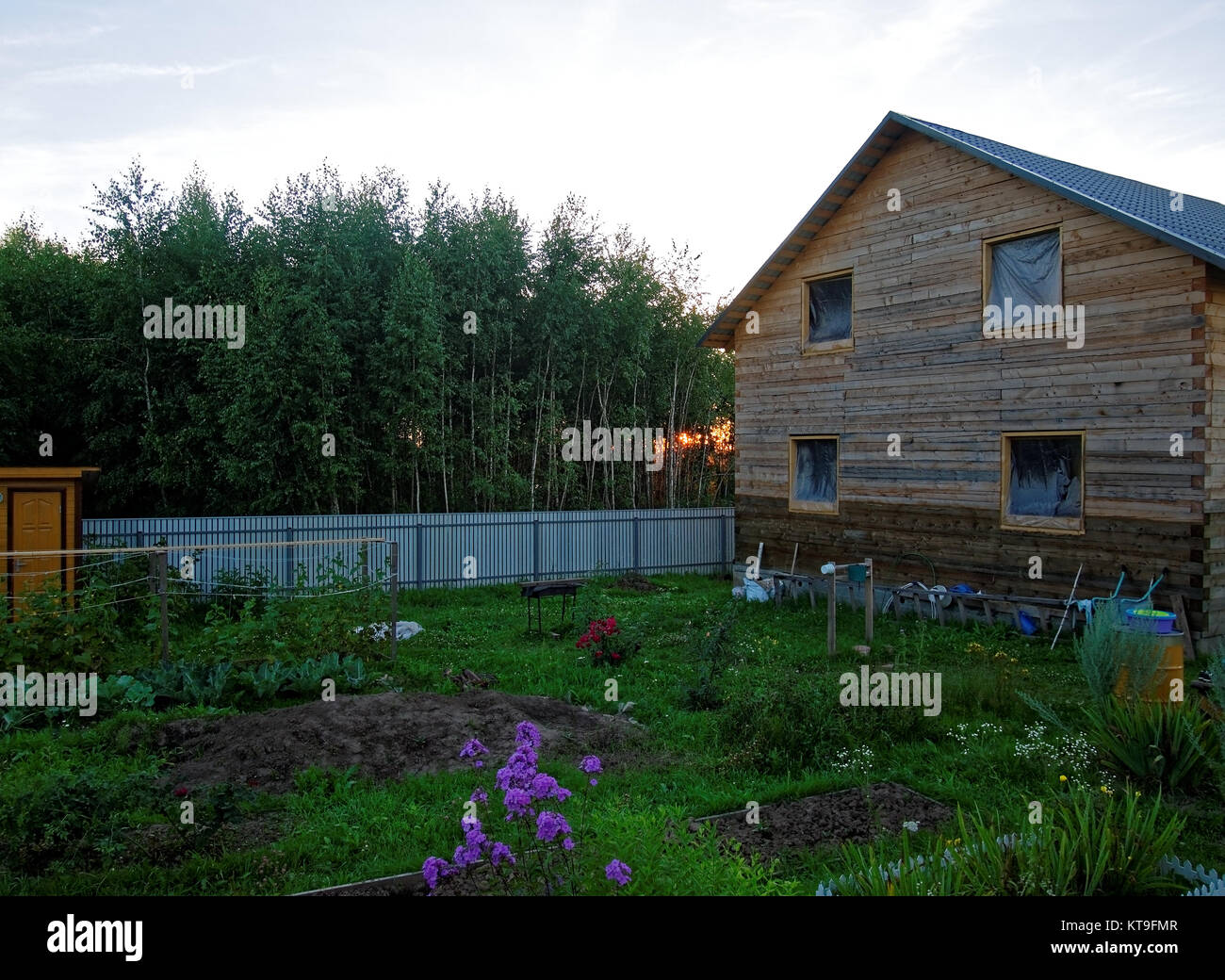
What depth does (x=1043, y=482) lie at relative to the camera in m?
12.3

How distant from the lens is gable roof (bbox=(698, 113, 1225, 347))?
10.9m

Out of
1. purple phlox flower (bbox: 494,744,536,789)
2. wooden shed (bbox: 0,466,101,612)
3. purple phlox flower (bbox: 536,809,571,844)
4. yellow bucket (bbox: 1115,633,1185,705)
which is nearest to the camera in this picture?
purple phlox flower (bbox: 536,809,571,844)

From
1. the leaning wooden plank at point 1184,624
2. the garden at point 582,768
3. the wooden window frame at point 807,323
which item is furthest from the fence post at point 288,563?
the leaning wooden plank at point 1184,624

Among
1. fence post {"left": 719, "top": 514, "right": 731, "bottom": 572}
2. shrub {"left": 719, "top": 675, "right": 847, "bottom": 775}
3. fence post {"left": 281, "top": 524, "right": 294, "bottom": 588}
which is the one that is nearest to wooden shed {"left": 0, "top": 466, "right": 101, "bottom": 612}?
fence post {"left": 281, "top": 524, "right": 294, "bottom": 588}

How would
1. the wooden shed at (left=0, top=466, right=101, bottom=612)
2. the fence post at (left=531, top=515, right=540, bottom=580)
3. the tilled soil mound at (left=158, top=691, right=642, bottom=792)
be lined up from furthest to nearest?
the fence post at (left=531, top=515, right=540, bottom=580), the wooden shed at (left=0, top=466, right=101, bottom=612), the tilled soil mound at (left=158, top=691, right=642, bottom=792)

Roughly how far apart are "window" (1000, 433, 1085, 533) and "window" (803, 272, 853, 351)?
382 cm

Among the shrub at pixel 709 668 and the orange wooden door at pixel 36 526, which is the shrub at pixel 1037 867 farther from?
the orange wooden door at pixel 36 526

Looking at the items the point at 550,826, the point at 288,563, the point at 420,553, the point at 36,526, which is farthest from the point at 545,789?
the point at 420,553

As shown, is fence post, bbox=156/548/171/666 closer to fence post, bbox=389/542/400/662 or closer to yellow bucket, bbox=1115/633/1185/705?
fence post, bbox=389/542/400/662

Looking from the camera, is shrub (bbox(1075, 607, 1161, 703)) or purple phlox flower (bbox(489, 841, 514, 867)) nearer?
purple phlox flower (bbox(489, 841, 514, 867))

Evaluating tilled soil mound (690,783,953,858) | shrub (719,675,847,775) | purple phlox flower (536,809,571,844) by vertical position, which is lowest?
Result: tilled soil mound (690,783,953,858)

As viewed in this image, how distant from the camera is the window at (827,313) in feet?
51.1
